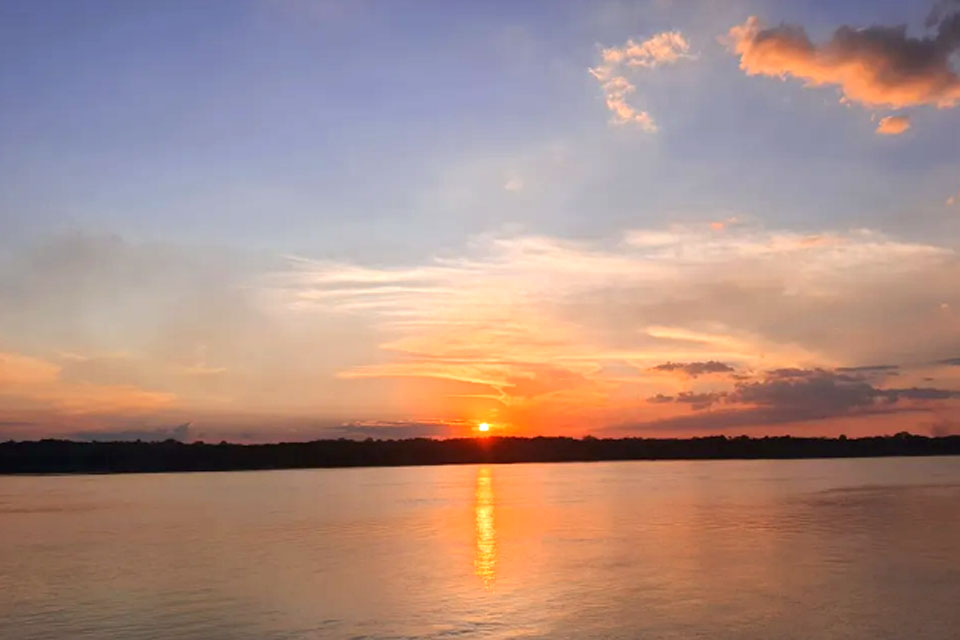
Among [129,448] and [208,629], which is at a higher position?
[129,448]

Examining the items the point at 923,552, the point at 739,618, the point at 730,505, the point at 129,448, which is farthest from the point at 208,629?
the point at 129,448

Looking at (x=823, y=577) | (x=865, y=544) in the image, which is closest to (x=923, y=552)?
(x=865, y=544)

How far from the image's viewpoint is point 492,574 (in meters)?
24.0

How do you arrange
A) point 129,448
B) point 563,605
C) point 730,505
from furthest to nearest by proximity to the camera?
point 129,448 < point 730,505 < point 563,605

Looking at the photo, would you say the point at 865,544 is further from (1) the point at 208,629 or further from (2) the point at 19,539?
(2) the point at 19,539

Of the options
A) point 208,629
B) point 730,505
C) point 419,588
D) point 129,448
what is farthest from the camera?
point 129,448

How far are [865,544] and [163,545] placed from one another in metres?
22.8

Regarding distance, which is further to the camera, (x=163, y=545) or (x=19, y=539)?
(x=19, y=539)

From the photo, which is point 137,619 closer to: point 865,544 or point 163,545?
point 163,545

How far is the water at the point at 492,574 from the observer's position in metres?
17.3

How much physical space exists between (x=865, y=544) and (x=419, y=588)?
49.6ft

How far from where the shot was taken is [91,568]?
25297mm

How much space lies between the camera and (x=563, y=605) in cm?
1911

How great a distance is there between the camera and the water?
17281 millimetres
